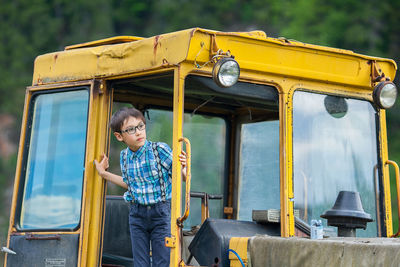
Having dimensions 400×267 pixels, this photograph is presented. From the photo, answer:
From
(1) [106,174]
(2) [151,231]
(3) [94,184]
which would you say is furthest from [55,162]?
(2) [151,231]

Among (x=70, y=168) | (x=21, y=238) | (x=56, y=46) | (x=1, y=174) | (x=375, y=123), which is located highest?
(x=56, y=46)

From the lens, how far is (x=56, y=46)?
2503 cm

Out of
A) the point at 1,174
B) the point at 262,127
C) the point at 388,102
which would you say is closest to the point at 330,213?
the point at 388,102

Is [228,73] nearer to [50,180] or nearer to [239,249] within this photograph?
[239,249]

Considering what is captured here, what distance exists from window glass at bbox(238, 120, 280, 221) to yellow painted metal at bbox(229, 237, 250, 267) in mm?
1580

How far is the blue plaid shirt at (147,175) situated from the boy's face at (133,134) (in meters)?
0.04

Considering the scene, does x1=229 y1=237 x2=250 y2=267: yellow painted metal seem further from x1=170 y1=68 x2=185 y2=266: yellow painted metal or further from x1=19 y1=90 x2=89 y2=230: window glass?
x1=19 y1=90 x2=89 y2=230: window glass

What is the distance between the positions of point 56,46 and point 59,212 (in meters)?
20.5

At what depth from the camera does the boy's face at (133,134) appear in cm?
493

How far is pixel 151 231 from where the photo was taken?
4898 mm

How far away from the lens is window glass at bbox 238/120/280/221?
6.03m

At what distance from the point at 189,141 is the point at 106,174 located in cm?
63

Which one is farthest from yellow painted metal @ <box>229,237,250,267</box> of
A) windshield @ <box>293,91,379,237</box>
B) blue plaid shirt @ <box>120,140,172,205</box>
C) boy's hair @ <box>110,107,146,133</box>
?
boy's hair @ <box>110,107,146,133</box>

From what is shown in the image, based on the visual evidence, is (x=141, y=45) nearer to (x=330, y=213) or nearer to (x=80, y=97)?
(x=80, y=97)
